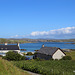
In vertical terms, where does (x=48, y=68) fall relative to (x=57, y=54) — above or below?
above

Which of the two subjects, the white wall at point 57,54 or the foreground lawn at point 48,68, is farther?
the white wall at point 57,54

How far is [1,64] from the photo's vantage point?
1783cm

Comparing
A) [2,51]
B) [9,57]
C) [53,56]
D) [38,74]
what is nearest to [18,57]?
[9,57]

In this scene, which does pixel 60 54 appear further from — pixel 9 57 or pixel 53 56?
pixel 9 57

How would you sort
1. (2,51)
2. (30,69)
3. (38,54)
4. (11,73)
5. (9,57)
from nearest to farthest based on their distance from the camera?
(11,73), (30,69), (9,57), (38,54), (2,51)

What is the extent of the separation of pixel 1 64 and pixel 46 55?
118ft

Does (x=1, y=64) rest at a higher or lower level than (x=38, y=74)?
higher

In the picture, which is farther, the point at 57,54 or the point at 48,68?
the point at 57,54

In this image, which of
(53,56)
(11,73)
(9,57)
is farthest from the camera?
(53,56)

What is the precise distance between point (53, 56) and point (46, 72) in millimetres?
32568

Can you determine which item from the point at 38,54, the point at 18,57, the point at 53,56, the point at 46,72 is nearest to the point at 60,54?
the point at 53,56

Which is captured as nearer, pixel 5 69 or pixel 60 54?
pixel 5 69

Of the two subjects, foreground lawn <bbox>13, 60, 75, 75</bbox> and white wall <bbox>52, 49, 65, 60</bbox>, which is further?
white wall <bbox>52, 49, 65, 60</bbox>

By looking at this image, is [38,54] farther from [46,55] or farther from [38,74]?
[38,74]
